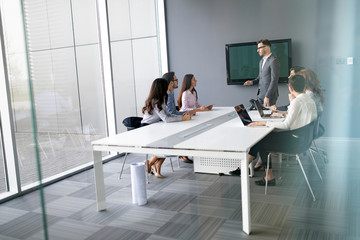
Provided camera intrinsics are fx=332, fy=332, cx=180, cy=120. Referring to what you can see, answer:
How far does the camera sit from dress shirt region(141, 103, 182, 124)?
3.00 metres

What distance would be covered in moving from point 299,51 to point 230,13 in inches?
20.4

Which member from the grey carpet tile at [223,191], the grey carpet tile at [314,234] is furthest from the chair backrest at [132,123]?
the grey carpet tile at [314,234]

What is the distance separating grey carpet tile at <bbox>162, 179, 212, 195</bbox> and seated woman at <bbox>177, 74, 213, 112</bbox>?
66cm

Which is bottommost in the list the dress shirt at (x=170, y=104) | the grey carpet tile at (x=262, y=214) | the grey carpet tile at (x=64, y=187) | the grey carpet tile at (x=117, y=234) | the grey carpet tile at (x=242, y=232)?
the grey carpet tile at (x=117, y=234)

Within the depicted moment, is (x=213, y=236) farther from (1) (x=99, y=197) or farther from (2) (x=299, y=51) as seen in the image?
(2) (x=299, y=51)

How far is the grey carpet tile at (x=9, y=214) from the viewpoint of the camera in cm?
219

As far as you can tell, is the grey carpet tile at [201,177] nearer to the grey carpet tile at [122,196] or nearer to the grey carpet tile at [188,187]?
the grey carpet tile at [188,187]

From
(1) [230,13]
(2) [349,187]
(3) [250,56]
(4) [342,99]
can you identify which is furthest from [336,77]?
(1) [230,13]

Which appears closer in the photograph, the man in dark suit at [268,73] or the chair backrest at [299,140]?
the chair backrest at [299,140]

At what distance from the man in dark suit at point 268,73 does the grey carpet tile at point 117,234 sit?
48.7 inches

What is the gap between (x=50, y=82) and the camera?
1488 mm

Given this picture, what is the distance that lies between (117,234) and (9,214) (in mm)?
815

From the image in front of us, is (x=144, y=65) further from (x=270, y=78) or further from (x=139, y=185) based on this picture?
(x=270, y=78)

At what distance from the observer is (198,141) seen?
216cm
